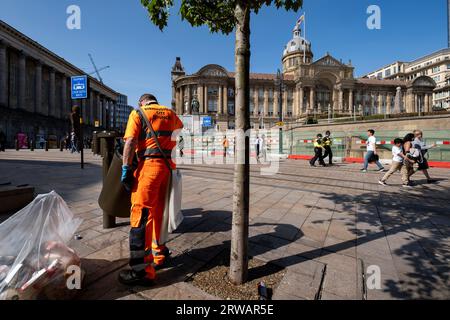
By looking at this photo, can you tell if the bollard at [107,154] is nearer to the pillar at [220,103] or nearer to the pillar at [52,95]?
the pillar at [52,95]

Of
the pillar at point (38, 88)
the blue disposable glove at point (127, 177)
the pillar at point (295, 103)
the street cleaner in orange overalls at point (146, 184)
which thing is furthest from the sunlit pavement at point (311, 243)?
the pillar at point (295, 103)

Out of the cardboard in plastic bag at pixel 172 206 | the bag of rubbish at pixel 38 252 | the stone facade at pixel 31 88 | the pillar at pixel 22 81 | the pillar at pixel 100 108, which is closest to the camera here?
the bag of rubbish at pixel 38 252

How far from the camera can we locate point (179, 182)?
8.82 feet

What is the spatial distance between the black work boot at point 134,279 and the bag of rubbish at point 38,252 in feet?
1.33

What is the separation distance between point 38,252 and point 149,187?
3.19 ft

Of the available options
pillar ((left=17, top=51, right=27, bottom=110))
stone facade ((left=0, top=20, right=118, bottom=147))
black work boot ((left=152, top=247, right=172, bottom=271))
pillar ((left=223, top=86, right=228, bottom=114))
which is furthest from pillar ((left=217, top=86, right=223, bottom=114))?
black work boot ((left=152, top=247, right=172, bottom=271))

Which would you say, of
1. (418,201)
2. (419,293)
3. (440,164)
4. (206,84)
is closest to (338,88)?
(206,84)

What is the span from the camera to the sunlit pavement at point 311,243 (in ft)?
6.74

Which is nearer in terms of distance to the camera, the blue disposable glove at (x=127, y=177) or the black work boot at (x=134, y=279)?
the black work boot at (x=134, y=279)

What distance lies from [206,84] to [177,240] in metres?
64.0

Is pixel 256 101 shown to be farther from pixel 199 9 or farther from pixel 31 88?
pixel 199 9

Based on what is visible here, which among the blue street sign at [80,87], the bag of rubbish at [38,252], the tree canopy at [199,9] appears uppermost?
the blue street sign at [80,87]

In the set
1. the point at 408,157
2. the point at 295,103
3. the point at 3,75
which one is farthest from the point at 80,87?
the point at 295,103
